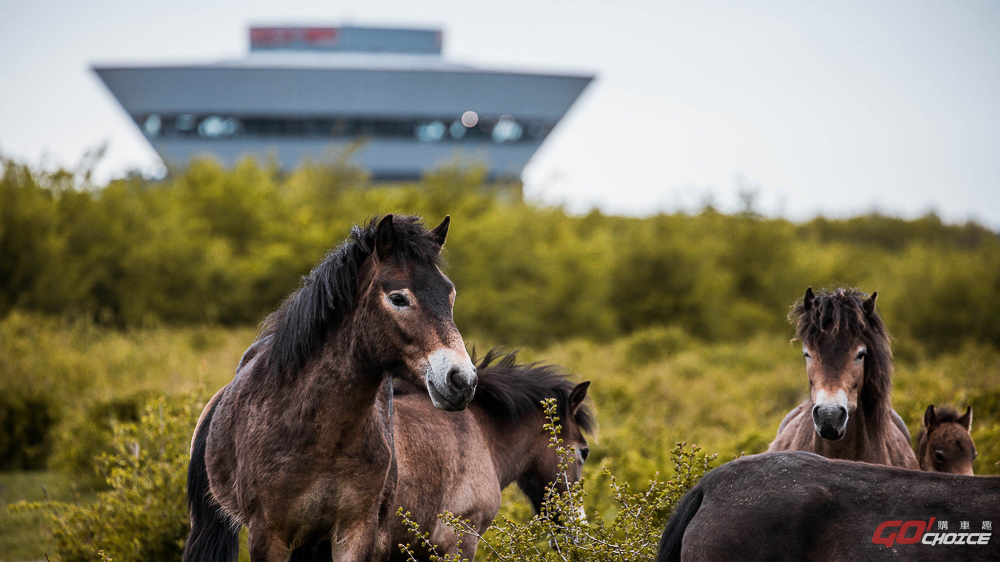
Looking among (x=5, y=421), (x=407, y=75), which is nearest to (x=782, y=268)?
(x=5, y=421)

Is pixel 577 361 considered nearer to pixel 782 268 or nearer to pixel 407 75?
pixel 782 268

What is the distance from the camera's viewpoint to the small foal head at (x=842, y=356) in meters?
3.86

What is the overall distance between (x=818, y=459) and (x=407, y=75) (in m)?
42.9

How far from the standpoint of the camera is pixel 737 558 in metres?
2.45

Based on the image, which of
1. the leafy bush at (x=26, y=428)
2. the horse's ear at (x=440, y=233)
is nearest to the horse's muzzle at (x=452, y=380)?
the horse's ear at (x=440, y=233)

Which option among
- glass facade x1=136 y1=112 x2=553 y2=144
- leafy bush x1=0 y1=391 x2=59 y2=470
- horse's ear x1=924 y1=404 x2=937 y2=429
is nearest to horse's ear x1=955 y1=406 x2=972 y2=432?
horse's ear x1=924 y1=404 x2=937 y2=429

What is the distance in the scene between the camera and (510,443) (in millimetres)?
4605

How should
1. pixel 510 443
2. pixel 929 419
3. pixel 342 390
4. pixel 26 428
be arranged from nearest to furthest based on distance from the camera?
pixel 342 390 → pixel 510 443 → pixel 929 419 → pixel 26 428

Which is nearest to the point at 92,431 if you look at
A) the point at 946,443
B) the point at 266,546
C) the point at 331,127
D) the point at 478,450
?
the point at 478,450

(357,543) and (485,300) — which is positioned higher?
(485,300)

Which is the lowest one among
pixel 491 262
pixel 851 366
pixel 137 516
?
pixel 137 516

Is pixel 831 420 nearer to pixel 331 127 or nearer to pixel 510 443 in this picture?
pixel 510 443

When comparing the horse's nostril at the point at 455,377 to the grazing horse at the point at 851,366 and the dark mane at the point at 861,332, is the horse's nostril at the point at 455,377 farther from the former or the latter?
the dark mane at the point at 861,332

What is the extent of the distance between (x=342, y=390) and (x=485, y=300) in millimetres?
19181
